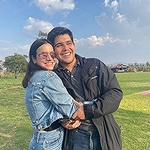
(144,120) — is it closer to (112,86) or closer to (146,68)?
(112,86)

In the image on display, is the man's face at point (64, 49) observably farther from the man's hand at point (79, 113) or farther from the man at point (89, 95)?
the man's hand at point (79, 113)

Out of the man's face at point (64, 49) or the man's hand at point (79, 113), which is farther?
the man's face at point (64, 49)

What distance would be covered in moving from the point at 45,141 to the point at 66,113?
35cm

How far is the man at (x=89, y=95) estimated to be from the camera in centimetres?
151

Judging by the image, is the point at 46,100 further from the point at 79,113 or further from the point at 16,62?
the point at 16,62

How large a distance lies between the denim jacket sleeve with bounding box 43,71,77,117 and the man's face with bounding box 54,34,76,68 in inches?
16.9

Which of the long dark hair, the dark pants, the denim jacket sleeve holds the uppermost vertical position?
the long dark hair

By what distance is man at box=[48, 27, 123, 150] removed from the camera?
151 cm

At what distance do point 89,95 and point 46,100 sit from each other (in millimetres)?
465

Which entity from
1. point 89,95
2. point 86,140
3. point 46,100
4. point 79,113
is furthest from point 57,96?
point 86,140

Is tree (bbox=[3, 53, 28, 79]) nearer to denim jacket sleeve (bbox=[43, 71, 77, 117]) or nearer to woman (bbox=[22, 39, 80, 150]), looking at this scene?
woman (bbox=[22, 39, 80, 150])

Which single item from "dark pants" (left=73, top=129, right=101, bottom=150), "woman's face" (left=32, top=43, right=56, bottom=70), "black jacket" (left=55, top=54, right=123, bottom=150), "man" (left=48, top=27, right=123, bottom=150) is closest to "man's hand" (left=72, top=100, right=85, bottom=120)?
"man" (left=48, top=27, right=123, bottom=150)

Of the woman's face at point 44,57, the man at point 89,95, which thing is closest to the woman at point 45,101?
the woman's face at point 44,57

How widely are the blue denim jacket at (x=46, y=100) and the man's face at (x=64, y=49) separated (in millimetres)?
394
